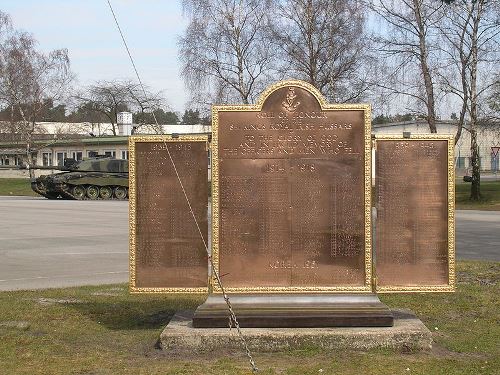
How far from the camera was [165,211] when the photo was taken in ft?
24.4

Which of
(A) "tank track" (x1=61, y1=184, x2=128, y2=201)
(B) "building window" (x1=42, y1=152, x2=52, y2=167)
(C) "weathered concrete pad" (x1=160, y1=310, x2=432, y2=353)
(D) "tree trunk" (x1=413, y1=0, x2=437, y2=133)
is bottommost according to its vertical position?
(C) "weathered concrete pad" (x1=160, y1=310, x2=432, y2=353)

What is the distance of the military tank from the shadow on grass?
106 feet

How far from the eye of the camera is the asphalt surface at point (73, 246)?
12087 millimetres

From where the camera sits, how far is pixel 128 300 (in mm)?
9594

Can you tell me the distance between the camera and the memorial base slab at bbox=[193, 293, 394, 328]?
6984 mm

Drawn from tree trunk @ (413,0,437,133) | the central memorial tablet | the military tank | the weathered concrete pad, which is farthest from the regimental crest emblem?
the military tank

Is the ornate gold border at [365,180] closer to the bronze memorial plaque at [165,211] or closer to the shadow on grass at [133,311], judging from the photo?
the bronze memorial plaque at [165,211]

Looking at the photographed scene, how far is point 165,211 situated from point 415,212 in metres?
2.38

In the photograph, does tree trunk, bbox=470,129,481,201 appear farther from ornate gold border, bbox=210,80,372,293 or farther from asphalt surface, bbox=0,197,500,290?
ornate gold border, bbox=210,80,372,293

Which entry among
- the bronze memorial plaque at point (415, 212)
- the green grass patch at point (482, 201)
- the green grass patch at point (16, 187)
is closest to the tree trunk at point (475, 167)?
the green grass patch at point (482, 201)

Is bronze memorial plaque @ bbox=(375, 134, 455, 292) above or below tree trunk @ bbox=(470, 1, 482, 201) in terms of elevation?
below

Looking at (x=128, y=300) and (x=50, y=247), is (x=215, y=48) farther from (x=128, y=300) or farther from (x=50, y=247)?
(x=128, y=300)

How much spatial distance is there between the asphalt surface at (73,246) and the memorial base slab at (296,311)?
465 centimetres

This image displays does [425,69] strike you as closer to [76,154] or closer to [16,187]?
[16,187]
